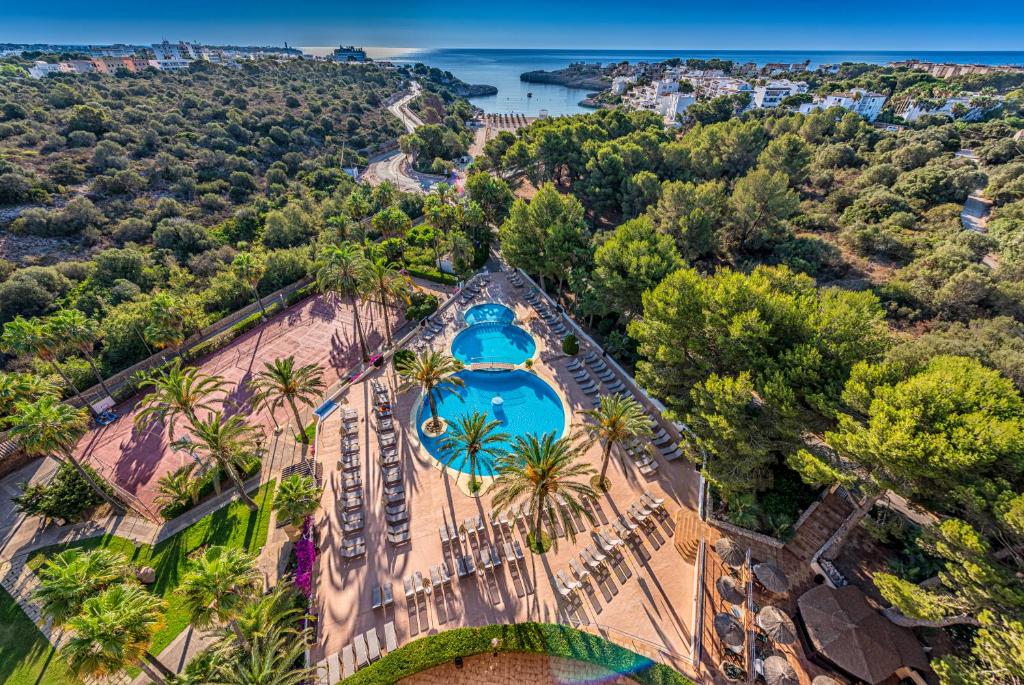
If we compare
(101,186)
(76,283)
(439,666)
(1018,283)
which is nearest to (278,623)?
(439,666)

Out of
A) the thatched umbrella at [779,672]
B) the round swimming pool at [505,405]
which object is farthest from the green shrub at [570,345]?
the thatched umbrella at [779,672]

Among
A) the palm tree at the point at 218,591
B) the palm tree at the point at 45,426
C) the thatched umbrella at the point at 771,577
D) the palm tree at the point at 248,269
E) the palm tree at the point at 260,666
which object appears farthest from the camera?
the palm tree at the point at 248,269

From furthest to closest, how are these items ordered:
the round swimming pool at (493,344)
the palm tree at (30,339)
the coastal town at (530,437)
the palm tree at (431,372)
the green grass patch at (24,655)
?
the round swimming pool at (493,344), the palm tree at (431,372), the palm tree at (30,339), the green grass patch at (24,655), the coastal town at (530,437)

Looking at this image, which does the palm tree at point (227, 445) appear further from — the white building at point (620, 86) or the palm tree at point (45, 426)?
the white building at point (620, 86)

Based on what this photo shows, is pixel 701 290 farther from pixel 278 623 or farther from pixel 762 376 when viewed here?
pixel 278 623

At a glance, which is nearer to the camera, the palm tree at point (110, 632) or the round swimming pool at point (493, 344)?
the palm tree at point (110, 632)

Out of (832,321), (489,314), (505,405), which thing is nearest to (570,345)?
(505,405)

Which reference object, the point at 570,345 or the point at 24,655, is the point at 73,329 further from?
the point at 570,345
